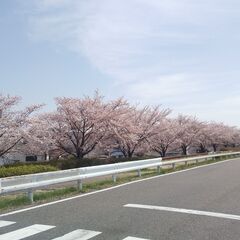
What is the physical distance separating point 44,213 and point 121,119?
2728 centimetres

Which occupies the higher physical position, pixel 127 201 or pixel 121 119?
pixel 121 119

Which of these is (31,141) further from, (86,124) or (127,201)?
(127,201)

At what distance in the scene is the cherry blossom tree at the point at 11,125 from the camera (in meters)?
27.4

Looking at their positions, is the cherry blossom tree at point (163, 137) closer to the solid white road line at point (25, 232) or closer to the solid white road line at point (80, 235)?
the solid white road line at point (25, 232)

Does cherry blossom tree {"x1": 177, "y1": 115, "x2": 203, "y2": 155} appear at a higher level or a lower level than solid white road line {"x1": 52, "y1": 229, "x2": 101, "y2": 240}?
higher

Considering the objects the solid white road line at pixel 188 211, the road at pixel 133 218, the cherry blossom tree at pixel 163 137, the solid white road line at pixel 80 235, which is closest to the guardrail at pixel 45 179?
the road at pixel 133 218

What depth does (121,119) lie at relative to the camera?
37062 millimetres

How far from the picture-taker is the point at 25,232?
307 inches

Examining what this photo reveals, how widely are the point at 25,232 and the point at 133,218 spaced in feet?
7.57

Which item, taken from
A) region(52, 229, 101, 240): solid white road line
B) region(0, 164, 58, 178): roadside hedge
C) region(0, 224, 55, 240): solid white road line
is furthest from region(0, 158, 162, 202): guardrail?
region(0, 164, 58, 178): roadside hedge

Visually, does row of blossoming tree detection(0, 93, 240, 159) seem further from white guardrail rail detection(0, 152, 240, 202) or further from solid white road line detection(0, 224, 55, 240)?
solid white road line detection(0, 224, 55, 240)

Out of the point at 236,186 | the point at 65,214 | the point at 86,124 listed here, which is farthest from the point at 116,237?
the point at 86,124

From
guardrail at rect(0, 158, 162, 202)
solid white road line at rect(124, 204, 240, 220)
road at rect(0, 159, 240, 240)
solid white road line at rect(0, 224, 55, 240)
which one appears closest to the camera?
solid white road line at rect(0, 224, 55, 240)

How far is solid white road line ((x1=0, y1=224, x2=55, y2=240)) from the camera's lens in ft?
24.3
